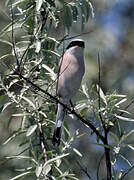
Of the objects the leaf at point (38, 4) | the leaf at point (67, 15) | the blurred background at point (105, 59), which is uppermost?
the leaf at point (38, 4)

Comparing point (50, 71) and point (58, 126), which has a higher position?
point (50, 71)

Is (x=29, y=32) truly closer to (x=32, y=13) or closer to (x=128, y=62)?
(x=32, y=13)

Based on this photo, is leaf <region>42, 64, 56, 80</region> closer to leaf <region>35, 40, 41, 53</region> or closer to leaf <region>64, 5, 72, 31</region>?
leaf <region>35, 40, 41, 53</region>

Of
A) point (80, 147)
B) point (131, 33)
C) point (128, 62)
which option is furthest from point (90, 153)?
point (131, 33)

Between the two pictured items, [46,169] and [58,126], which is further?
[58,126]

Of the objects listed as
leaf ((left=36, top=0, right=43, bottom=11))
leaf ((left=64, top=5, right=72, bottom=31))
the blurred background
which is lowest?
the blurred background

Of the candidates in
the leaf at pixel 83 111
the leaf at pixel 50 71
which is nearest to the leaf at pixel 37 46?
the leaf at pixel 50 71

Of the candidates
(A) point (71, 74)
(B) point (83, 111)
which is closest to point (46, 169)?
(B) point (83, 111)

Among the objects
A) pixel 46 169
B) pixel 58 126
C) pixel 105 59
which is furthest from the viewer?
pixel 105 59

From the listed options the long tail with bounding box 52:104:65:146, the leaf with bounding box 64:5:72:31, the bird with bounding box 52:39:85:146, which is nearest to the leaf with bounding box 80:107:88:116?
the long tail with bounding box 52:104:65:146

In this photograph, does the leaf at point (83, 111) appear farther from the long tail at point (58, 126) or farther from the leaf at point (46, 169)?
the leaf at point (46, 169)

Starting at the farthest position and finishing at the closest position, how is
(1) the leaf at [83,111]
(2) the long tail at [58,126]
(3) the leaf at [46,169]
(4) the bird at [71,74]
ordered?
(4) the bird at [71,74] → (2) the long tail at [58,126] → (1) the leaf at [83,111] → (3) the leaf at [46,169]

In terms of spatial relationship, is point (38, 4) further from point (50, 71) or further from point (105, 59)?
point (105, 59)

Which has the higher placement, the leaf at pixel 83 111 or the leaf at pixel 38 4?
the leaf at pixel 38 4
